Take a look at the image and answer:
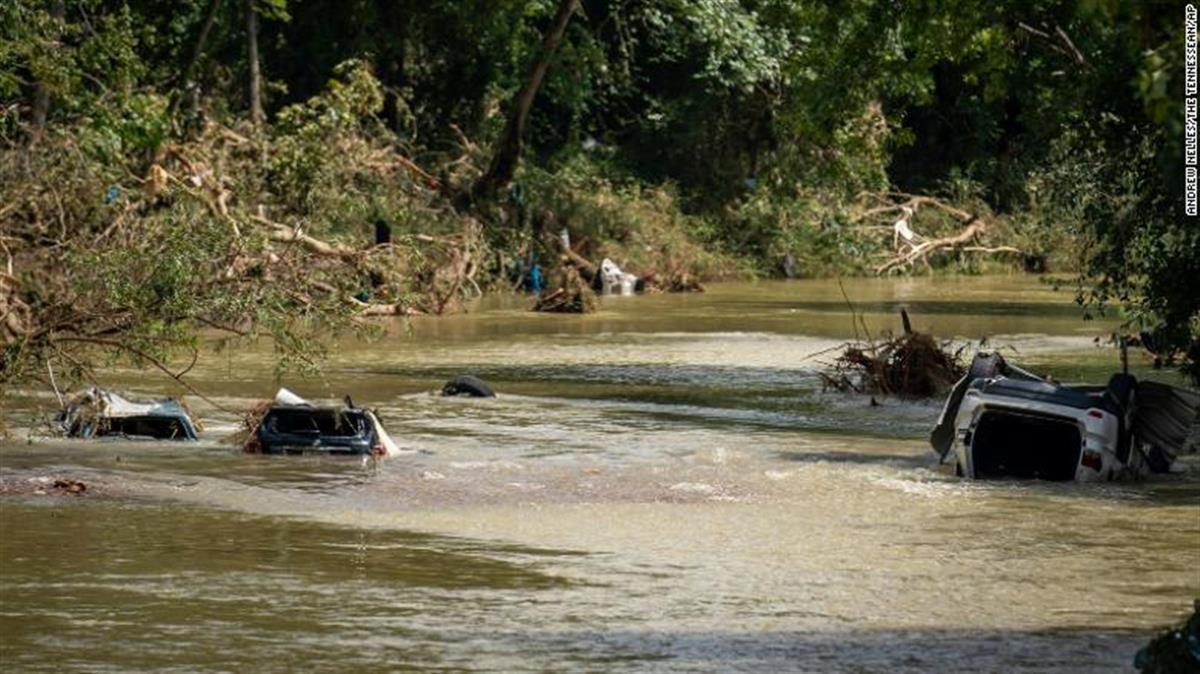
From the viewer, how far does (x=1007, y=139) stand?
67.1 metres

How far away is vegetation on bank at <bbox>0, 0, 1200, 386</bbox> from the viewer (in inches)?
963

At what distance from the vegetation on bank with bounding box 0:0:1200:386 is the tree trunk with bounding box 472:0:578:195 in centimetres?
8

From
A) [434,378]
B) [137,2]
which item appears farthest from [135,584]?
[137,2]

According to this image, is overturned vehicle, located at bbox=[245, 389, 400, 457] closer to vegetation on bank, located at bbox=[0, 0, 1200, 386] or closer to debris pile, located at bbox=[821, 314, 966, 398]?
vegetation on bank, located at bbox=[0, 0, 1200, 386]

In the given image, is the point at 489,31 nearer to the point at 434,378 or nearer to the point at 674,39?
the point at 674,39

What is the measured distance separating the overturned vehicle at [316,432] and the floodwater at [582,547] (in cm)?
35

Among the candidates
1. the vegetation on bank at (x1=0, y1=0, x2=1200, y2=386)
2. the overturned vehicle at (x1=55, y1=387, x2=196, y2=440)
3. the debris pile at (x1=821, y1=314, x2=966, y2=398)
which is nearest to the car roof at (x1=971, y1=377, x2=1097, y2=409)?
the vegetation on bank at (x1=0, y1=0, x2=1200, y2=386)

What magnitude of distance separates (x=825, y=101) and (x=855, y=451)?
7.35 meters

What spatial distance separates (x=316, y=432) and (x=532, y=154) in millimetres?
34719

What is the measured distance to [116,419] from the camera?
2598 centimetres

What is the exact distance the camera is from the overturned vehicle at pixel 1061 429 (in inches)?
922

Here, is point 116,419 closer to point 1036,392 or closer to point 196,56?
point 1036,392

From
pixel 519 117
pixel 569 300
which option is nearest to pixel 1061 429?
pixel 569 300

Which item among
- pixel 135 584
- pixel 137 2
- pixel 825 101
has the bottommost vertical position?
pixel 135 584
